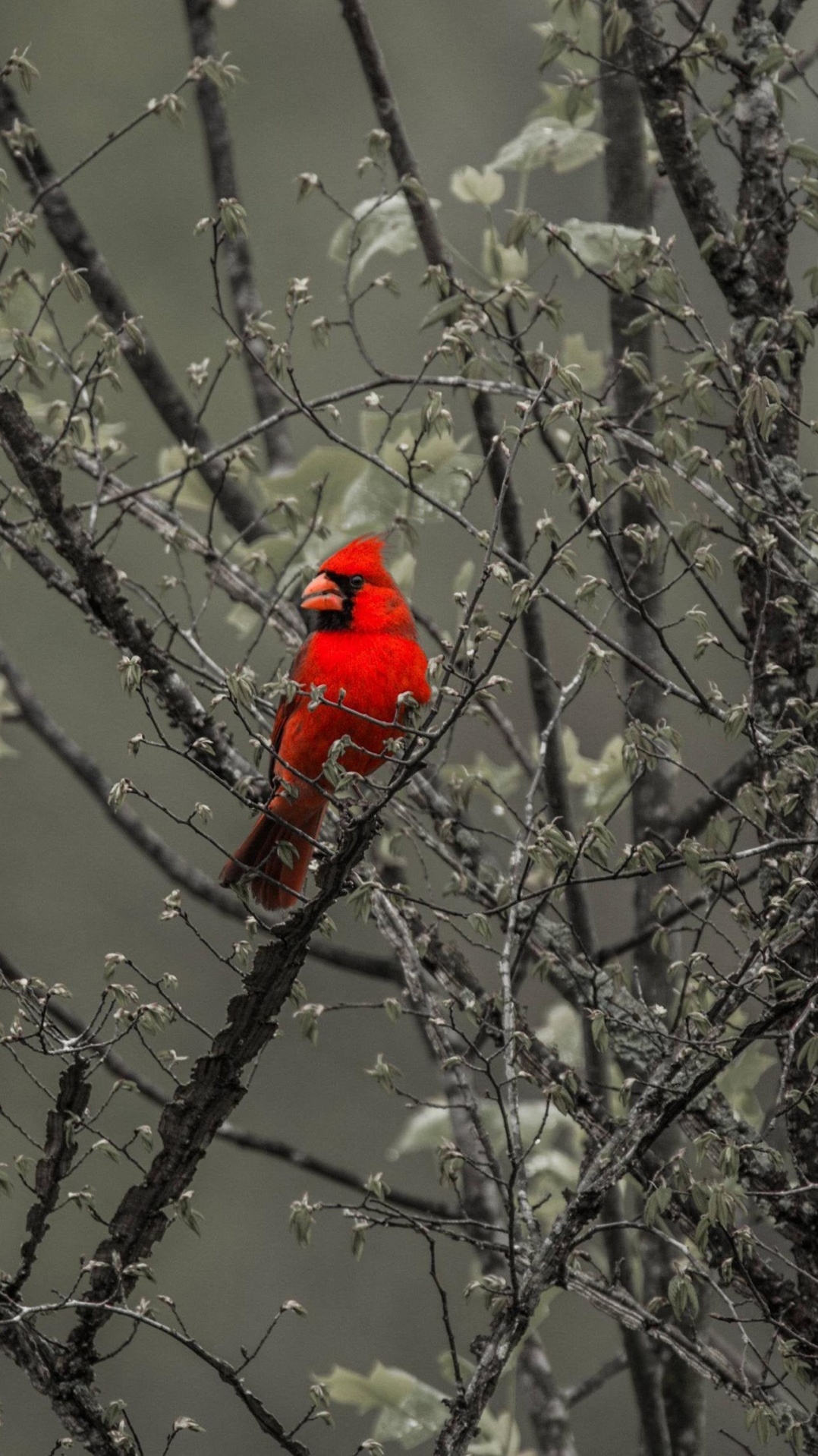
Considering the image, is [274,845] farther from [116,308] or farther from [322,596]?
[116,308]

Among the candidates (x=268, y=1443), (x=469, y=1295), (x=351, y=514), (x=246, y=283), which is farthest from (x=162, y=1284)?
(x=469, y=1295)

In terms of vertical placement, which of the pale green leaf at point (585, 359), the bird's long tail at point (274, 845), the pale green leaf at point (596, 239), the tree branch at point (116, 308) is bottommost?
the bird's long tail at point (274, 845)

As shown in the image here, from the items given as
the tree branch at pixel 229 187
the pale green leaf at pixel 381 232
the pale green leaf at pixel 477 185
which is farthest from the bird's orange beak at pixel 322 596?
the tree branch at pixel 229 187

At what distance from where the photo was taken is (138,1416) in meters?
8.90

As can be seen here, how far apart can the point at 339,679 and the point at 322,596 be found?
0.24m

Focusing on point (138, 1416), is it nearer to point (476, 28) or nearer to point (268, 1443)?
point (268, 1443)

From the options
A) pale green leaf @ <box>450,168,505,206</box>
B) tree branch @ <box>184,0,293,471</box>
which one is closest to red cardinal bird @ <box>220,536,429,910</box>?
pale green leaf @ <box>450,168,505,206</box>

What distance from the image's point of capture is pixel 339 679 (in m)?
3.11

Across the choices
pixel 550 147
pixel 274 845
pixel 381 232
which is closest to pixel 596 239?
pixel 550 147

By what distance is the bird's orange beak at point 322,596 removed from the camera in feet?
10.7

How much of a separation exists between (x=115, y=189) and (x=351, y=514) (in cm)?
804

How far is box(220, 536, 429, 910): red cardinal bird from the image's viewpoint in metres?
3.05

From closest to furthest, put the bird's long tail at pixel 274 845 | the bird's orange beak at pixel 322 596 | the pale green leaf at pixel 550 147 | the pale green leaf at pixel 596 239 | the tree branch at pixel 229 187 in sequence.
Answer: the pale green leaf at pixel 596 239 < the bird's long tail at pixel 274 845 < the pale green leaf at pixel 550 147 < the bird's orange beak at pixel 322 596 < the tree branch at pixel 229 187

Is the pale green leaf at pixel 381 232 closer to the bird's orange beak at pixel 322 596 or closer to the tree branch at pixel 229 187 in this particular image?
the bird's orange beak at pixel 322 596
